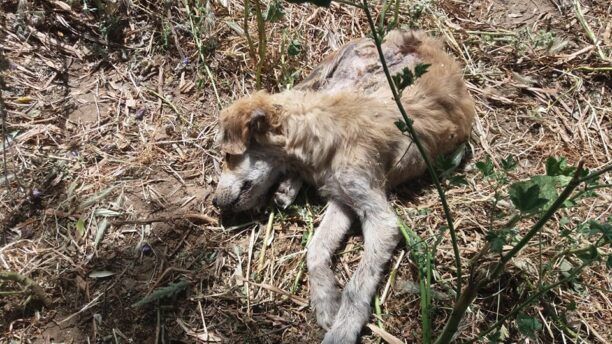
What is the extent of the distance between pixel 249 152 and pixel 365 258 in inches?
50.0

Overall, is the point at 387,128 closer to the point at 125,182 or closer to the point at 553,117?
the point at 553,117

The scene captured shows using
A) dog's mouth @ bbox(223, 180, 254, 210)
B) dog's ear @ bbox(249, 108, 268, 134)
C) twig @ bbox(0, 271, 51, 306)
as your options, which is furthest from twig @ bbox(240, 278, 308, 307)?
twig @ bbox(0, 271, 51, 306)

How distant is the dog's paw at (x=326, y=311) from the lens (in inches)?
159

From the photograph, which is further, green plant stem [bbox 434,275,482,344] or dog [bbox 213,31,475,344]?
dog [bbox 213,31,475,344]

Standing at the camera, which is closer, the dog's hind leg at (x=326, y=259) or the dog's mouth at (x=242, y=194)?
the dog's hind leg at (x=326, y=259)

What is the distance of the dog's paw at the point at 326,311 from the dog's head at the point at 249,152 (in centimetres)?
103

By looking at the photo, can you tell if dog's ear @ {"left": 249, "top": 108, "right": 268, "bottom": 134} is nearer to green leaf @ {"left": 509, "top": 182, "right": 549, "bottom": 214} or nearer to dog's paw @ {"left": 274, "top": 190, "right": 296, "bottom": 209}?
dog's paw @ {"left": 274, "top": 190, "right": 296, "bottom": 209}

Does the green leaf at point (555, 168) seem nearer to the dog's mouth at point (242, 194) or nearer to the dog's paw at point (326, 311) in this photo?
the dog's paw at point (326, 311)

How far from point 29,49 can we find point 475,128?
420cm

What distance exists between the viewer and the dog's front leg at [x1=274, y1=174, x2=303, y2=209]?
183 inches

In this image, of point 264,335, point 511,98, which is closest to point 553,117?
point 511,98

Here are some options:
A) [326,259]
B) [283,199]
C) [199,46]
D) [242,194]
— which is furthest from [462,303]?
[199,46]

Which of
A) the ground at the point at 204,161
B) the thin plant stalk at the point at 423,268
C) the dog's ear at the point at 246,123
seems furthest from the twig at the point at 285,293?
the dog's ear at the point at 246,123

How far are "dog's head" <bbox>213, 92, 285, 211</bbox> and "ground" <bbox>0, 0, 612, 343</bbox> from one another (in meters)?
0.22
